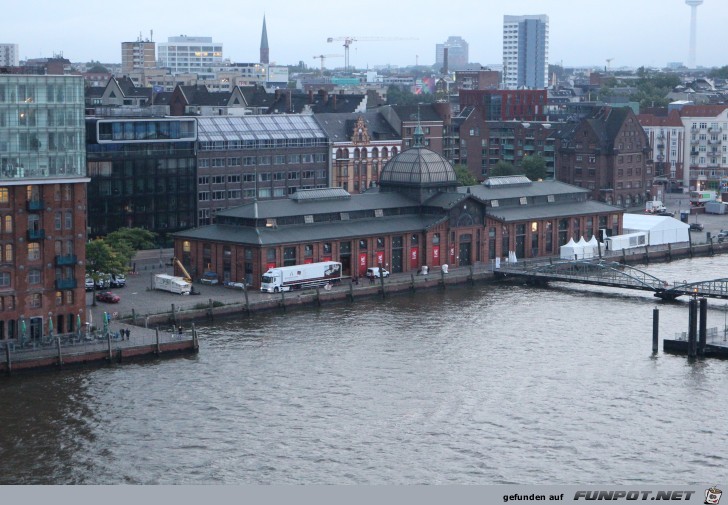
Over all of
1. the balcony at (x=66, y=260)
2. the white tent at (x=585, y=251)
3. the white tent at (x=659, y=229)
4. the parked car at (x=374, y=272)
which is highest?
the balcony at (x=66, y=260)

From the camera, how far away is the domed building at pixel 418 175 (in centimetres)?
10419

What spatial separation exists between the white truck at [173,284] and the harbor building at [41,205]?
14.8 m

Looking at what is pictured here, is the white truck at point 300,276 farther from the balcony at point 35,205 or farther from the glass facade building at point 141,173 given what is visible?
the balcony at point 35,205

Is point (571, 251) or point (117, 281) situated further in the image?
point (571, 251)

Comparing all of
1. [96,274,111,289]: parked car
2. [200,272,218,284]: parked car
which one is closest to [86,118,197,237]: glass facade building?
[200,272,218,284]: parked car

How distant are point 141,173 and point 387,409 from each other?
4990cm

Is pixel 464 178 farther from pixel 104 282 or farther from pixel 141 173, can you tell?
pixel 104 282

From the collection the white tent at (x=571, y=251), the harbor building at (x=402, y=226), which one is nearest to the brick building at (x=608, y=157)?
the harbor building at (x=402, y=226)

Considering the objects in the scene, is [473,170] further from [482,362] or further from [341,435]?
[341,435]

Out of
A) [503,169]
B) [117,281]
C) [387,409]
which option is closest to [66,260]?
[117,281]

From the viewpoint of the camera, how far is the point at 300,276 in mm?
92375

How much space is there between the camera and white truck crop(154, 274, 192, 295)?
89.4 meters

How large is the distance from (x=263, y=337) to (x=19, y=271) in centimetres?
1365

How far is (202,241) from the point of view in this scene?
95688 mm
